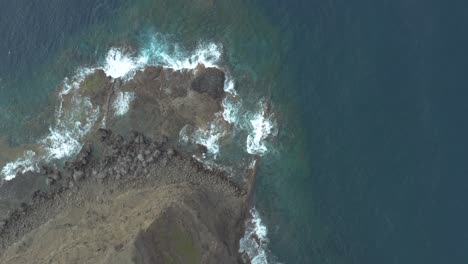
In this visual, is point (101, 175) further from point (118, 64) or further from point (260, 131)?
point (260, 131)

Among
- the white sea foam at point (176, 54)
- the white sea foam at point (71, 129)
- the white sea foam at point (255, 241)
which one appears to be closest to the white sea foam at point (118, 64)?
the white sea foam at point (176, 54)

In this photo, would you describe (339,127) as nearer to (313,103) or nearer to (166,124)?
(313,103)

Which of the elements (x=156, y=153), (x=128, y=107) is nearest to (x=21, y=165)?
(x=128, y=107)

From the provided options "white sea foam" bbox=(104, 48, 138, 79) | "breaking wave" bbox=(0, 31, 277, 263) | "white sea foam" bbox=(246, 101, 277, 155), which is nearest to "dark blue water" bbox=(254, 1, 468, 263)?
"white sea foam" bbox=(246, 101, 277, 155)

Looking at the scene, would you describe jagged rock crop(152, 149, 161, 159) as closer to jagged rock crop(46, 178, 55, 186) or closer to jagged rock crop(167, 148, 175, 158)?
jagged rock crop(167, 148, 175, 158)

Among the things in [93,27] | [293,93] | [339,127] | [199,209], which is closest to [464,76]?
[339,127]

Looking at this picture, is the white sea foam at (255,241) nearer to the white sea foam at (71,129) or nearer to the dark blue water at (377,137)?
the dark blue water at (377,137)
